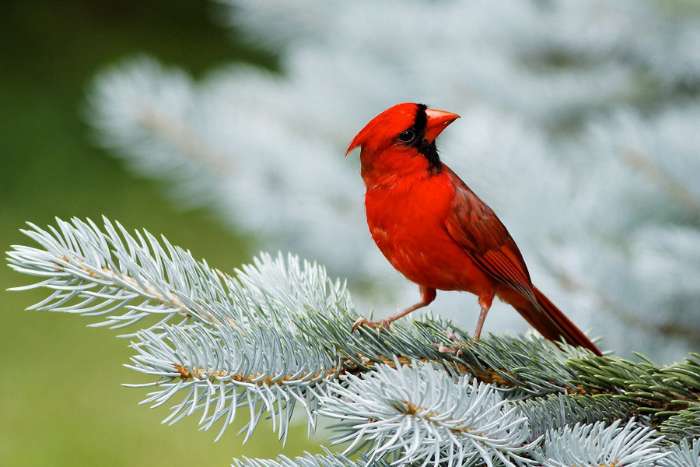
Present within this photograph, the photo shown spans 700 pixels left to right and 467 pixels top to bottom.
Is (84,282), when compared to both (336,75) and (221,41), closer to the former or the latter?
(336,75)

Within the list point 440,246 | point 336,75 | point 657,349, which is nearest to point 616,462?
point 440,246

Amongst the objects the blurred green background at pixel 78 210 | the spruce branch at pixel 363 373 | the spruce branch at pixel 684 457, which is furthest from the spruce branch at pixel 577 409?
the blurred green background at pixel 78 210

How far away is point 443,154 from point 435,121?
1.55 ft

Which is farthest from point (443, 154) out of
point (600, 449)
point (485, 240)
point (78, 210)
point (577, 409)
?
point (78, 210)

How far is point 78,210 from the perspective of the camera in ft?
19.0

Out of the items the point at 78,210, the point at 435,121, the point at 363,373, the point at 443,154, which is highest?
the point at 78,210

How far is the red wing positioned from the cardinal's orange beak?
0.08 meters

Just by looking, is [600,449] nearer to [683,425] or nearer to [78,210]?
[683,425]

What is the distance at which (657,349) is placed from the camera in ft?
5.26

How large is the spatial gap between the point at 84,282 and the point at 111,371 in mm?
3400

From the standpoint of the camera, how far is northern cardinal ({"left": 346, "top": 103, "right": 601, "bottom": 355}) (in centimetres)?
118

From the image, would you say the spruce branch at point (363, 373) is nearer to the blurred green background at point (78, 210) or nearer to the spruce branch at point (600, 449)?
the spruce branch at point (600, 449)

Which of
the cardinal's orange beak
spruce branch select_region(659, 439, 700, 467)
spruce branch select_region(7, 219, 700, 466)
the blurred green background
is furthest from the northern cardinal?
the blurred green background

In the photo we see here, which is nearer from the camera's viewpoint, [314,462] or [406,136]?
[314,462]
